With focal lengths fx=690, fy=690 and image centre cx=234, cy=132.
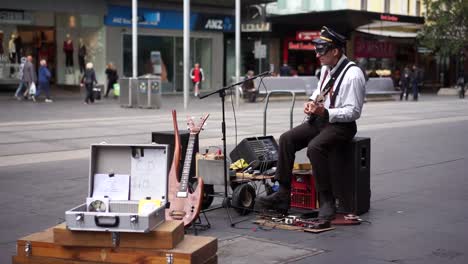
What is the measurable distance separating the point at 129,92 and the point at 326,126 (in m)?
18.9

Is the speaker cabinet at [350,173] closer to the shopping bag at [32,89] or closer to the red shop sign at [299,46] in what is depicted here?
the shopping bag at [32,89]

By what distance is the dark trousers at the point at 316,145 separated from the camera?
6.91 m

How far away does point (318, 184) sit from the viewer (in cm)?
698

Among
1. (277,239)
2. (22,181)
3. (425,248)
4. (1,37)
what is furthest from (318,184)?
(1,37)

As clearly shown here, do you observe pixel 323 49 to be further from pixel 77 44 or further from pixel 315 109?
pixel 77 44

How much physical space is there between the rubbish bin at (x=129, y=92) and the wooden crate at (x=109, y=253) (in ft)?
67.5

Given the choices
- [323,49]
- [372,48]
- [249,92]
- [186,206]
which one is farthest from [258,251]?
[372,48]

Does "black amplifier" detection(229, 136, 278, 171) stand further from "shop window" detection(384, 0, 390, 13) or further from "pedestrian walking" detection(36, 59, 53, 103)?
"shop window" detection(384, 0, 390, 13)

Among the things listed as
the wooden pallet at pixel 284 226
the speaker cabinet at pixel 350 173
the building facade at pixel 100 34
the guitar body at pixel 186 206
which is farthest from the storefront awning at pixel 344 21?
the guitar body at pixel 186 206

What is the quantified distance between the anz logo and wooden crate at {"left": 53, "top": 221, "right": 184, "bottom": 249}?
34.4 metres

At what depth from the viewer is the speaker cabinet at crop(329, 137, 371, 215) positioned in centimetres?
720

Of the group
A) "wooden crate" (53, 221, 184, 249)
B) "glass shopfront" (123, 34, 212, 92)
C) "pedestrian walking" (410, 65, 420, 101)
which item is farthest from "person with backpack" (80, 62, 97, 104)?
"wooden crate" (53, 221, 184, 249)

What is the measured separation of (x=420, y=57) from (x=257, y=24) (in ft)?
58.9

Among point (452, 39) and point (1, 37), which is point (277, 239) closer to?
point (1, 37)
